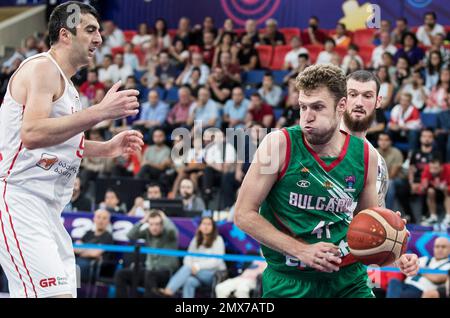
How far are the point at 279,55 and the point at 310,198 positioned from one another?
13.4m

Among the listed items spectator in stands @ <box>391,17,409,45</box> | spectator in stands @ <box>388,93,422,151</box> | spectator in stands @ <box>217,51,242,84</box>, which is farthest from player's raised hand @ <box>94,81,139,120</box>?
spectator in stands @ <box>391,17,409,45</box>

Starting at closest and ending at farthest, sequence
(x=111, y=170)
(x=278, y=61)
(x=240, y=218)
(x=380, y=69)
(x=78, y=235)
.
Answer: (x=240, y=218) < (x=78, y=235) < (x=380, y=69) < (x=111, y=170) < (x=278, y=61)

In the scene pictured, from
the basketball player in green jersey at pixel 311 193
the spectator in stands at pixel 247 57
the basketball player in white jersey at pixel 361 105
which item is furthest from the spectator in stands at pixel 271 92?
the basketball player in green jersey at pixel 311 193

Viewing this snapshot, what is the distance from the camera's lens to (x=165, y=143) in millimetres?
14914

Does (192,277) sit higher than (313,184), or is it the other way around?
(313,184)

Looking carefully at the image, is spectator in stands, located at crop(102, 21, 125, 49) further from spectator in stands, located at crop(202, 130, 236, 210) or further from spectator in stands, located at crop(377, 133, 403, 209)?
spectator in stands, located at crop(377, 133, 403, 209)

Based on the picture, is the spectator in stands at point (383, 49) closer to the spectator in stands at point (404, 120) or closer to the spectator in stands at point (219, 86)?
the spectator in stands at point (404, 120)

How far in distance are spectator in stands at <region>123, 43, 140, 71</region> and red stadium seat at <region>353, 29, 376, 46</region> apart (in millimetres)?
4988

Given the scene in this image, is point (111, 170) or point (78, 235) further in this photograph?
point (111, 170)

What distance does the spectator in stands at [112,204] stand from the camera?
13.2 metres

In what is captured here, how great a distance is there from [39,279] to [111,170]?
10.1m

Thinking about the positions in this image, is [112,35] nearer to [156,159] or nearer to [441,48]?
[156,159]

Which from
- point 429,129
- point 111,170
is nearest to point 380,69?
point 429,129
